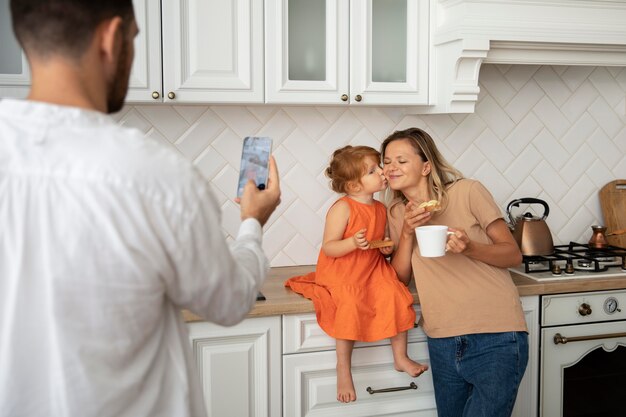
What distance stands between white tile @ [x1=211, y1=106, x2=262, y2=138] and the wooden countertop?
57cm

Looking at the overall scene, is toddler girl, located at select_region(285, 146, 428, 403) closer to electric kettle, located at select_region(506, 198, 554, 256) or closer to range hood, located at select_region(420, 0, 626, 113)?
range hood, located at select_region(420, 0, 626, 113)

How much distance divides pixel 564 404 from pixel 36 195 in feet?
7.38

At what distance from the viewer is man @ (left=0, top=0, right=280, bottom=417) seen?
1.02 m

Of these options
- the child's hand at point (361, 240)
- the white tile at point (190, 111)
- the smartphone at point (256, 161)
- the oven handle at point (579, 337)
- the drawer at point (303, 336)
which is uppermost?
the white tile at point (190, 111)

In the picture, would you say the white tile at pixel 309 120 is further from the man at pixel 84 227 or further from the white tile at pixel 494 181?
the man at pixel 84 227

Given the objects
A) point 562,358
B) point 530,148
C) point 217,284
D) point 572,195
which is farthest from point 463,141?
point 217,284

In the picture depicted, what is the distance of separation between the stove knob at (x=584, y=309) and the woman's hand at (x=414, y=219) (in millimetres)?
716

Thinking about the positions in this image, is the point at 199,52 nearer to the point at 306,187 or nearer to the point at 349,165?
the point at 349,165

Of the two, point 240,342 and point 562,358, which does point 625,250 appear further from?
point 240,342

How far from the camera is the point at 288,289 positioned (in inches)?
101

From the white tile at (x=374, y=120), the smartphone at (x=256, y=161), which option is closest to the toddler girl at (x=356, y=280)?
the white tile at (x=374, y=120)

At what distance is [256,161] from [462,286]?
992 millimetres

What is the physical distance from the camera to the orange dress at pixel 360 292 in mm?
2350

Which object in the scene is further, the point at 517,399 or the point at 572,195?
the point at 572,195
